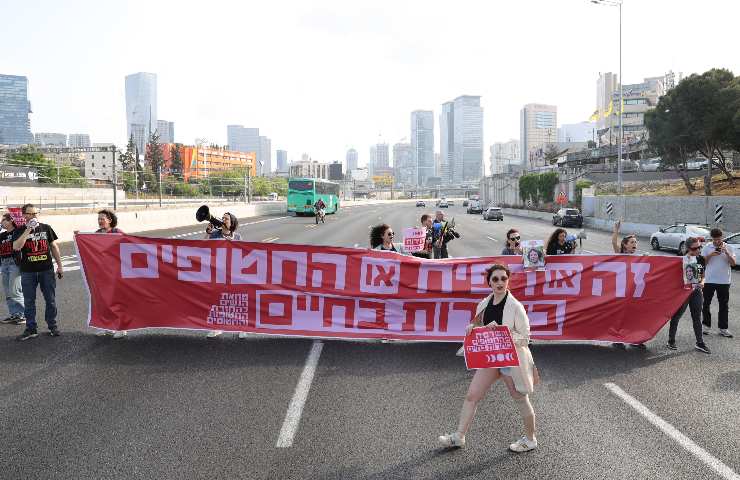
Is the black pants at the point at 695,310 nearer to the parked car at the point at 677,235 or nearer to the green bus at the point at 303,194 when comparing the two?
the parked car at the point at 677,235

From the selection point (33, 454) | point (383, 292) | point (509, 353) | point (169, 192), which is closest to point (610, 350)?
point (383, 292)

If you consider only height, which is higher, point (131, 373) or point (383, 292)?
point (383, 292)


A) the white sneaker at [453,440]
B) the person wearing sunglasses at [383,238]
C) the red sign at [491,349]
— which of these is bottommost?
the white sneaker at [453,440]

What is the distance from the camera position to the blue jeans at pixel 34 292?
9.46 metres

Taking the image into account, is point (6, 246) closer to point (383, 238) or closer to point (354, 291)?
point (354, 291)

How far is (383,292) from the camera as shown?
365 inches

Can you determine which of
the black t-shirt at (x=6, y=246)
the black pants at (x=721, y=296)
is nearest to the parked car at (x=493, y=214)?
the black pants at (x=721, y=296)

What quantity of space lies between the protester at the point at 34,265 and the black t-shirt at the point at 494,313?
6848 millimetres

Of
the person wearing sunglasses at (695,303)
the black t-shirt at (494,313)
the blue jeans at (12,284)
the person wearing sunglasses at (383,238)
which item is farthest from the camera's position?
the blue jeans at (12,284)

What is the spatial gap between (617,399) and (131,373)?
5.78 metres

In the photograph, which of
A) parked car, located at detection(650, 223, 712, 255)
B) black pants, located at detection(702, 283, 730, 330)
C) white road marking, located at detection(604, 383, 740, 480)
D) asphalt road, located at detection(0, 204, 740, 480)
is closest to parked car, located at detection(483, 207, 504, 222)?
parked car, located at detection(650, 223, 712, 255)

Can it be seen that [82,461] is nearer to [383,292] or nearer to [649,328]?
[383,292]

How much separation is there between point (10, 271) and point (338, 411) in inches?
271

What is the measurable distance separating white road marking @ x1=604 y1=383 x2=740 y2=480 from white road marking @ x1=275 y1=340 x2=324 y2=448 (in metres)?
3.50
